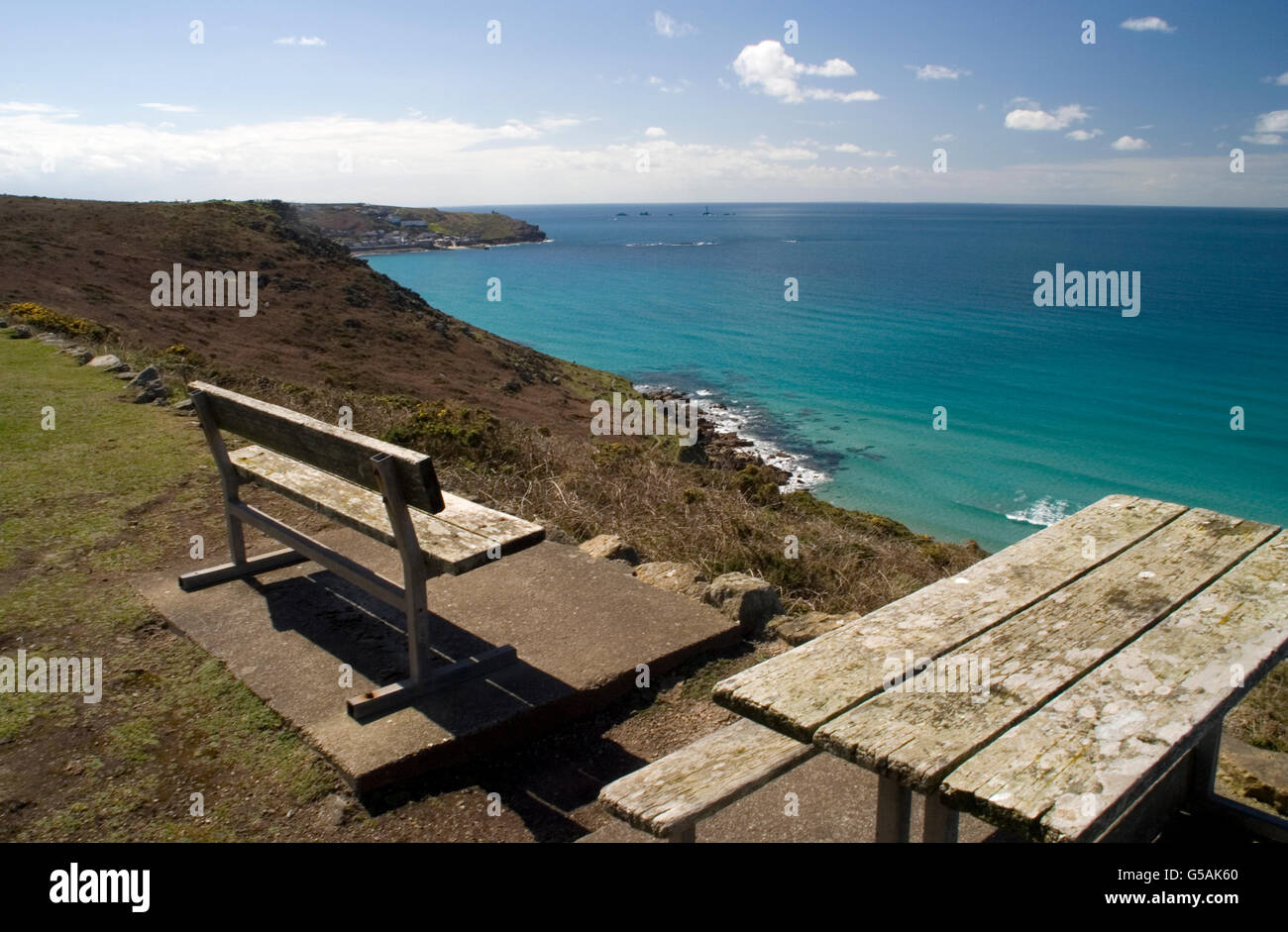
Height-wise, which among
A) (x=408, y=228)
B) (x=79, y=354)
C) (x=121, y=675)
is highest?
(x=408, y=228)

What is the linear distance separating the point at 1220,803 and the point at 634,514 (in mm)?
4602

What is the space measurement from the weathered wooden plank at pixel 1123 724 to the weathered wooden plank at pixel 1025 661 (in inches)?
1.6

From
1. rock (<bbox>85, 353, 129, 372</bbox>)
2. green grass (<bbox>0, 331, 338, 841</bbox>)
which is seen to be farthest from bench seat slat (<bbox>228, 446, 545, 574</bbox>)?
rock (<bbox>85, 353, 129, 372</bbox>)

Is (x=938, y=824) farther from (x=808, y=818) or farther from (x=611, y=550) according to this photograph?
(x=611, y=550)

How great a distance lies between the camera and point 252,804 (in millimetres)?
3127

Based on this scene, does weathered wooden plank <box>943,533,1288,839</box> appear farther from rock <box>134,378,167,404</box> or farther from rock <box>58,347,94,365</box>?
rock <box>58,347,94,365</box>

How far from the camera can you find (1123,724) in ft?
5.99

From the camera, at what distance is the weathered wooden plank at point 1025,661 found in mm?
1786

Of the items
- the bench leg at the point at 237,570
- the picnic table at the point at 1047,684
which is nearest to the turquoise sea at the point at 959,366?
the bench leg at the point at 237,570

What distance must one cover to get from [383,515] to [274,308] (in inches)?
1150

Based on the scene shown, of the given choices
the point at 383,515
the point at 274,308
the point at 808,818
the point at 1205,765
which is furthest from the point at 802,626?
the point at 274,308

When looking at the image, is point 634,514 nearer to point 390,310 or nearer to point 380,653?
point 380,653

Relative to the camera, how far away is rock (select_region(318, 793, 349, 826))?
3066mm

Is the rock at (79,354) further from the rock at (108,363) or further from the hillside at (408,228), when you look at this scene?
the hillside at (408,228)
